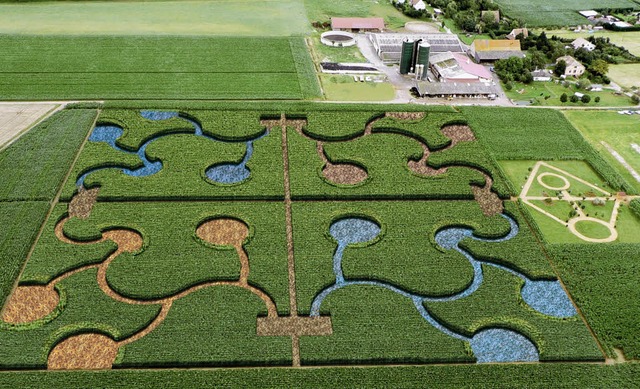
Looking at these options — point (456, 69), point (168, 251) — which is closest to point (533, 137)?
point (456, 69)

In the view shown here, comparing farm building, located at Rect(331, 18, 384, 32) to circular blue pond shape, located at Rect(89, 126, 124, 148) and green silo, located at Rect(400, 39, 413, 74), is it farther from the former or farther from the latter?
circular blue pond shape, located at Rect(89, 126, 124, 148)

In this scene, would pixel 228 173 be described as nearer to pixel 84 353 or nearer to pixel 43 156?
pixel 43 156

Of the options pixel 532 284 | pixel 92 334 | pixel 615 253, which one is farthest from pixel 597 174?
pixel 92 334

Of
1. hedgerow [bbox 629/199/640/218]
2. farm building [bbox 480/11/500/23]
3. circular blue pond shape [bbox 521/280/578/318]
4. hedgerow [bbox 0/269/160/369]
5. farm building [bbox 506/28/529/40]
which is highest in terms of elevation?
farm building [bbox 480/11/500/23]

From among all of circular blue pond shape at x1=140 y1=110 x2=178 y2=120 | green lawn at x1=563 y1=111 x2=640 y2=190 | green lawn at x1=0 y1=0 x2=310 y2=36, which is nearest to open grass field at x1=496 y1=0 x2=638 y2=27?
green lawn at x1=563 y1=111 x2=640 y2=190

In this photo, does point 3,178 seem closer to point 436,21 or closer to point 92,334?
point 92,334

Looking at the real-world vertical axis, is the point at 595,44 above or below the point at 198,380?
above
